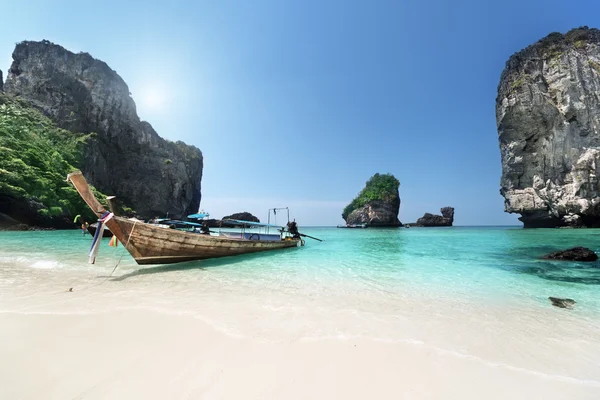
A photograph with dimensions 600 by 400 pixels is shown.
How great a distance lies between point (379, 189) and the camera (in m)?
86.8

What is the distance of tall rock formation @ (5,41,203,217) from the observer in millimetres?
47219

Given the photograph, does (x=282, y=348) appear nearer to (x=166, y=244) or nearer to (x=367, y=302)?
(x=367, y=302)

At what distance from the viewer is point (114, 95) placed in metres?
54.0

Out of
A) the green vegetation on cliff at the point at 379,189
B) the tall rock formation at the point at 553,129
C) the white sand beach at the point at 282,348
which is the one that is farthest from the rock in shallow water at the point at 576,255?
the green vegetation on cliff at the point at 379,189

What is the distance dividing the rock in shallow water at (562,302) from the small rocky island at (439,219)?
10379cm

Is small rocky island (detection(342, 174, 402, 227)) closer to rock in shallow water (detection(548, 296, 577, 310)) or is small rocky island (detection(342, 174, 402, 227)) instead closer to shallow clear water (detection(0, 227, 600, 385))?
shallow clear water (detection(0, 227, 600, 385))

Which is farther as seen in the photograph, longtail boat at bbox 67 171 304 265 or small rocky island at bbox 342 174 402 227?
small rocky island at bbox 342 174 402 227

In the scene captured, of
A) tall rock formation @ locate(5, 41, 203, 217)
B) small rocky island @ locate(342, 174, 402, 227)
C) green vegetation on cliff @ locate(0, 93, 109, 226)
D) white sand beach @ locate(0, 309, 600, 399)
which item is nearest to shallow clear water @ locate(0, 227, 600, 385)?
white sand beach @ locate(0, 309, 600, 399)

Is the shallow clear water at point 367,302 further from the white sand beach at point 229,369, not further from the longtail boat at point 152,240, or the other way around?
the longtail boat at point 152,240

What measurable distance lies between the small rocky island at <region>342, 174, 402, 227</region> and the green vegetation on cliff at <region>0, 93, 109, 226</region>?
2896 inches

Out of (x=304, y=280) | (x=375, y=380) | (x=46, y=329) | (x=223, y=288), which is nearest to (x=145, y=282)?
(x=223, y=288)

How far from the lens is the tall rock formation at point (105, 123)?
155 ft

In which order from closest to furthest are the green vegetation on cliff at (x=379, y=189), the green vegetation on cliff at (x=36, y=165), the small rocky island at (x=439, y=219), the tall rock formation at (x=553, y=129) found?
the green vegetation on cliff at (x=36, y=165), the tall rock formation at (x=553, y=129), the green vegetation on cliff at (x=379, y=189), the small rocky island at (x=439, y=219)

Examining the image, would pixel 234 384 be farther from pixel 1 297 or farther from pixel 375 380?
pixel 1 297
